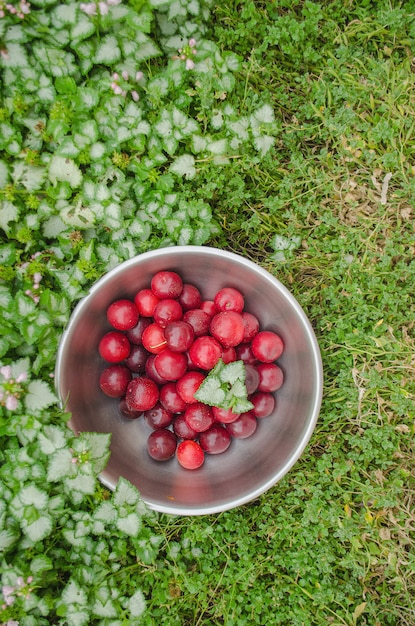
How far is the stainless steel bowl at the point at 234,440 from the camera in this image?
2.36 m

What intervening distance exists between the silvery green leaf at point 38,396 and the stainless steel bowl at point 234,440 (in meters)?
0.11

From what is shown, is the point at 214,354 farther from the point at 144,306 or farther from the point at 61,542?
the point at 61,542

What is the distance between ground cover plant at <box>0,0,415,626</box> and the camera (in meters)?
2.22

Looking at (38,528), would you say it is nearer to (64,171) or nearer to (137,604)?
(137,604)

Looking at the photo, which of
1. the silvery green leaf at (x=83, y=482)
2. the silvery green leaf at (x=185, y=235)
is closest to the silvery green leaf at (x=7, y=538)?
the silvery green leaf at (x=83, y=482)

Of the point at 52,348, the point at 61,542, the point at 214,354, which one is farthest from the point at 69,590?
the point at 214,354

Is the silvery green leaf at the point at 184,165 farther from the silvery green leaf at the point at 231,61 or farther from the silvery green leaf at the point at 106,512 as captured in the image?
the silvery green leaf at the point at 106,512

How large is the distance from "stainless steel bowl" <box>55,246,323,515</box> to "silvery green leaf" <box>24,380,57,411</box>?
0.34 ft

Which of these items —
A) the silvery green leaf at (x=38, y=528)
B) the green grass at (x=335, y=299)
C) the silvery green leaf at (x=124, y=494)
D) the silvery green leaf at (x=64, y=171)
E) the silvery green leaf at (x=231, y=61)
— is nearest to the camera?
the silvery green leaf at (x=38, y=528)

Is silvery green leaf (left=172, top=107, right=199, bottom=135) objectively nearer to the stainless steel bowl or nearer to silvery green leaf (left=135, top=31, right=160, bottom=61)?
silvery green leaf (left=135, top=31, right=160, bottom=61)

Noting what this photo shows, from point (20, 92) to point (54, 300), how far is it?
0.95 meters

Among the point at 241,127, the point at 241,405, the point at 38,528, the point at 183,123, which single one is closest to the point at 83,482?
the point at 38,528

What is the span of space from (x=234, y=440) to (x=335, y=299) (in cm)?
92

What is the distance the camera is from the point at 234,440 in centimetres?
263
